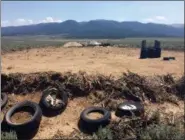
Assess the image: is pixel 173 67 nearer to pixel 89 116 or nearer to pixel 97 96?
pixel 97 96

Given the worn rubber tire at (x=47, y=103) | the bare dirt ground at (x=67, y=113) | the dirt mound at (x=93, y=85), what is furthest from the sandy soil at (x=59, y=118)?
the dirt mound at (x=93, y=85)

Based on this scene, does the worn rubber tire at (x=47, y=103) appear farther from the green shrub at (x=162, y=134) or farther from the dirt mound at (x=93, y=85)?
the green shrub at (x=162, y=134)

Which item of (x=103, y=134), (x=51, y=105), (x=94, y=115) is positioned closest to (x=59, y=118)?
(x=51, y=105)

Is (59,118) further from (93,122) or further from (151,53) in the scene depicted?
(151,53)

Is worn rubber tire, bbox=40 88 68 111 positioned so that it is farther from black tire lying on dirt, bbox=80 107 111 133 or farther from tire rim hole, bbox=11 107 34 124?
black tire lying on dirt, bbox=80 107 111 133

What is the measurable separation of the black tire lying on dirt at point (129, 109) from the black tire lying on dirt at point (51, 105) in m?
2.29

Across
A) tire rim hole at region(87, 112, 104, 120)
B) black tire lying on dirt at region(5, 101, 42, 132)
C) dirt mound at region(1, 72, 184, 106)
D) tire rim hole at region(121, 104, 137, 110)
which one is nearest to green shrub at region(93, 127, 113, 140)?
tire rim hole at region(87, 112, 104, 120)

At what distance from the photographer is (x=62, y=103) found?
628 inches

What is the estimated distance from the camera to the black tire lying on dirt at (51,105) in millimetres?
15734

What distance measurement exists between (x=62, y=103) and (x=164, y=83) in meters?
5.26

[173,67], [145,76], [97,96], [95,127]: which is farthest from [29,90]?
[173,67]

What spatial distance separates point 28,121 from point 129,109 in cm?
408

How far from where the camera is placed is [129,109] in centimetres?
1536

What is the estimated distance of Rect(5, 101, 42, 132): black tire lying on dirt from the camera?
553 inches
